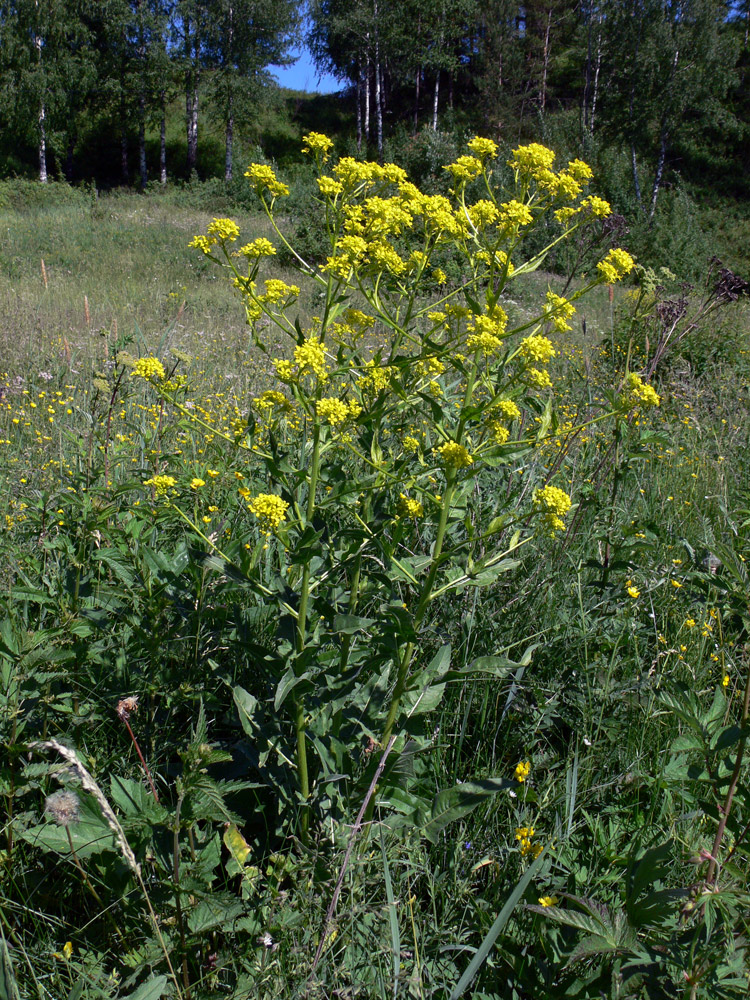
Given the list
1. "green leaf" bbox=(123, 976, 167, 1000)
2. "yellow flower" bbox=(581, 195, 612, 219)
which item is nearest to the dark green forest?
"yellow flower" bbox=(581, 195, 612, 219)

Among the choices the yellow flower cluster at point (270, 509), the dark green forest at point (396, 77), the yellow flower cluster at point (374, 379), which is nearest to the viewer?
the yellow flower cluster at point (270, 509)

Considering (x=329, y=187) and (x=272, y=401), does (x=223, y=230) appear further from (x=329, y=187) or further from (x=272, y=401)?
(x=272, y=401)

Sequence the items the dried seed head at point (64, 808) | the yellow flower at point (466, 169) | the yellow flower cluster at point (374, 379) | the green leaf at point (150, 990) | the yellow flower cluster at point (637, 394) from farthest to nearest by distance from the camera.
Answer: the yellow flower at point (466, 169), the yellow flower cluster at point (637, 394), the yellow flower cluster at point (374, 379), the dried seed head at point (64, 808), the green leaf at point (150, 990)

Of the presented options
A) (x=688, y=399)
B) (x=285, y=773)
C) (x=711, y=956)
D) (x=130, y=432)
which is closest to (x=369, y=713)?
(x=285, y=773)

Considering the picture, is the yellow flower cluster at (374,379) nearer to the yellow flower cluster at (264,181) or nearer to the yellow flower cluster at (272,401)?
the yellow flower cluster at (272,401)

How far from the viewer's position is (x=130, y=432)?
3.59 m

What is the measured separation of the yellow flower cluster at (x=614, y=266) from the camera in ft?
5.84

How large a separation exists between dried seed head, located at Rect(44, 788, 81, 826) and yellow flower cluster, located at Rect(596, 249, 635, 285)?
1.81 meters

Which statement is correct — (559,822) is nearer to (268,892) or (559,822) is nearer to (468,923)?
(468,923)

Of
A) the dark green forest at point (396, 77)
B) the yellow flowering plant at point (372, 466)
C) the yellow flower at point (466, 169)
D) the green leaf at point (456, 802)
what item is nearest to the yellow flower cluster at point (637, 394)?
the yellow flowering plant at point (372, 466)

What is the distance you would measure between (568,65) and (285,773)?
39.1 meters

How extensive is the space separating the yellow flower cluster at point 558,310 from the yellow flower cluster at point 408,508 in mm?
600

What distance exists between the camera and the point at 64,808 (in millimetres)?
1219

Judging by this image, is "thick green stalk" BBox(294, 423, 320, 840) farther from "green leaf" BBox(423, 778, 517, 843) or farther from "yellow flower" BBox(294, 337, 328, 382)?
"green leaf" BBox(423, 778, 517, 843)
